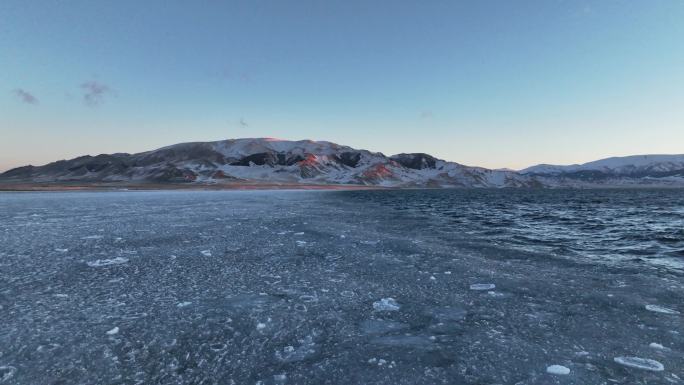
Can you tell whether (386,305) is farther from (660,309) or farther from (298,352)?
(660,309)

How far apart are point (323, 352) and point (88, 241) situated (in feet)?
52.2

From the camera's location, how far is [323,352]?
6305 mm

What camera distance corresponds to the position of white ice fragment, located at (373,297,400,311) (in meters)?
8.59

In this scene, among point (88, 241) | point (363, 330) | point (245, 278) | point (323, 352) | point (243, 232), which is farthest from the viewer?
point (243, 232)

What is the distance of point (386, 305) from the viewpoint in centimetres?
880

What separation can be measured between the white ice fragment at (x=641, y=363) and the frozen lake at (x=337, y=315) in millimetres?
33

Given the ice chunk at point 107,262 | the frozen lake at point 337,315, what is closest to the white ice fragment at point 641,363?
the frozen lake at point 337,315

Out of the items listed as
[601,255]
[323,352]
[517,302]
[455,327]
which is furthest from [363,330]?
[601,255]

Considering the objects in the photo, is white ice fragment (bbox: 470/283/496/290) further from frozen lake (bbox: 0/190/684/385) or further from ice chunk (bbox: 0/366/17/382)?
ice chunk (bbox: 0/366/17/382)

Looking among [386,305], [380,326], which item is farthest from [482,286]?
[380,326]

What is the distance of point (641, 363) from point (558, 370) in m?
1.53

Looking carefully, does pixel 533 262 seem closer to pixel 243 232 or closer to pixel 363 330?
pixel 363 330

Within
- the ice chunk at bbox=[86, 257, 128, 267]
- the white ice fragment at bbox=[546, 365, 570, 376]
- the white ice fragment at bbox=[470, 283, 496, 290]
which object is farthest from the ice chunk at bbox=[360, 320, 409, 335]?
the ice chunk at bbox=[86, 257, 128, 267]

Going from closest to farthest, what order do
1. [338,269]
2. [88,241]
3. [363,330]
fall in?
[363,330] < [338,269] < [88,241]
